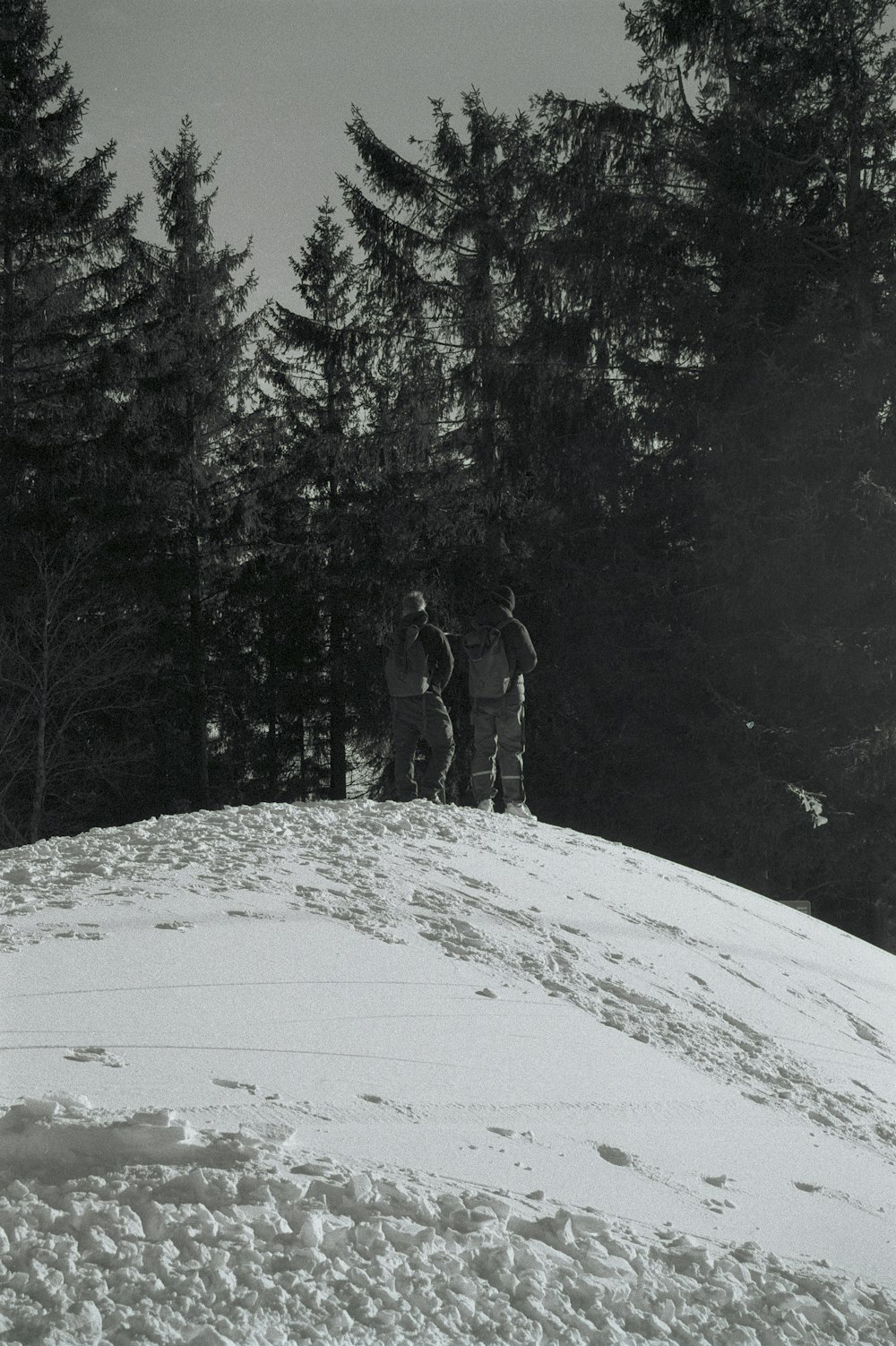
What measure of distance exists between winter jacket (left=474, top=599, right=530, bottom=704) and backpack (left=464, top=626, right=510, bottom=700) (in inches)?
1.6

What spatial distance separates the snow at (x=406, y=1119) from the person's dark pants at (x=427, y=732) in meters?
3.35

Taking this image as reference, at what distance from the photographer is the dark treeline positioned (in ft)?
44.8

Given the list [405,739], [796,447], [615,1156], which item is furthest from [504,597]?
[615,1156]

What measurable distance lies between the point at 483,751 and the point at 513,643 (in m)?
0.91

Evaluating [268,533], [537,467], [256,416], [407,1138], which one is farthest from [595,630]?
[407,1138]

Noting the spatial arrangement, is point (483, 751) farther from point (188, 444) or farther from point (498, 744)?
point (188, 444)

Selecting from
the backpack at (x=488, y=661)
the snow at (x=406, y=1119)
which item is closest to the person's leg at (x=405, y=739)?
the backpack at (x=488, y=661)

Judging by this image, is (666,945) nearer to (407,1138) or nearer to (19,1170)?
(407,1138)

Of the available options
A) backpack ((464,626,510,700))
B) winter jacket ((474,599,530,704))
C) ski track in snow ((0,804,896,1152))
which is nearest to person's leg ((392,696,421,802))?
backpack ((464,626,510,700))

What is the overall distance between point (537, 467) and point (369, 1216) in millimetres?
13908

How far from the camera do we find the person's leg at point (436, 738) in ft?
30.5

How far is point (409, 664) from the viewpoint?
9141 mm

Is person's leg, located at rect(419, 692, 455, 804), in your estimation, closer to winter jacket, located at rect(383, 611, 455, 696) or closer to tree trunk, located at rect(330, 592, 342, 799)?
winter jacket, located at rect(383, 611, 455, 696)

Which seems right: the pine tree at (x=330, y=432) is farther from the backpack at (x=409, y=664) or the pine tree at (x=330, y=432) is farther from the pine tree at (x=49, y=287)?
the backpack at (x=409, y=664)
